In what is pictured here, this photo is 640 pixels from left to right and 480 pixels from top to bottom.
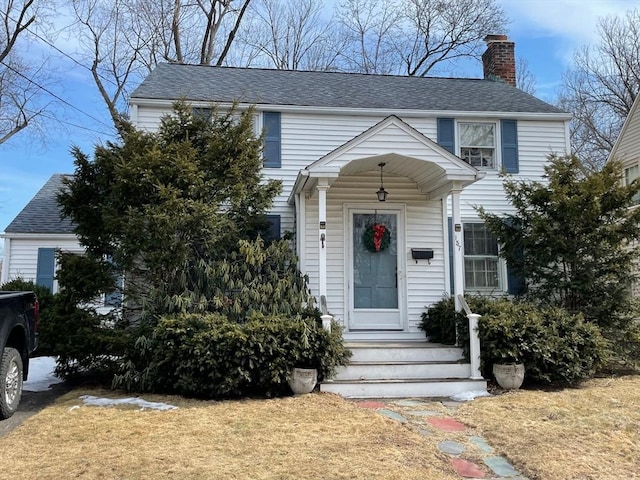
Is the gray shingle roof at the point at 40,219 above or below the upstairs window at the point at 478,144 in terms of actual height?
below

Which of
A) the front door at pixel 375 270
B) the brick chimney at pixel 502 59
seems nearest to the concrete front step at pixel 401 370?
the front door at pixel 375 270

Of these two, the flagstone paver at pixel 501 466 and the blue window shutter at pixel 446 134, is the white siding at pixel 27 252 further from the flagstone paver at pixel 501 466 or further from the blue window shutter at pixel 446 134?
the flagstone paver at pixel 501 466

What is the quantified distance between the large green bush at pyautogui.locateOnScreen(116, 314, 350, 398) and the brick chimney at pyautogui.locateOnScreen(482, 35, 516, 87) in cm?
919

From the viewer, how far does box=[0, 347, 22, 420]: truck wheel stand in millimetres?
5219

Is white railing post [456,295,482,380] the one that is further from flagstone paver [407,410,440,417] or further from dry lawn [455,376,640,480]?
flagstone paver [407,410,440,417]

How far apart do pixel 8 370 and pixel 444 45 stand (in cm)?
2195

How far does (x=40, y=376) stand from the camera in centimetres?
821

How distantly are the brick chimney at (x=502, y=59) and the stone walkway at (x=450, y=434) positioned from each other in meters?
9.25

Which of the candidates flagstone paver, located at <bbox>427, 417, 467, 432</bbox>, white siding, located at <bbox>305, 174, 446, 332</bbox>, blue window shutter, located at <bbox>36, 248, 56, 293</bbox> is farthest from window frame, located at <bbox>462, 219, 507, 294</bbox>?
blue window shutter, located at <bbox>36, 248, 56, 293</bbox>

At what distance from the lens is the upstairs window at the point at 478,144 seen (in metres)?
10.3

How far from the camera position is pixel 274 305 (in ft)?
23.3

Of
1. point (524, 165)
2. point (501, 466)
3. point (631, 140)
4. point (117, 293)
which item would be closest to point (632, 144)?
point (631, 140)

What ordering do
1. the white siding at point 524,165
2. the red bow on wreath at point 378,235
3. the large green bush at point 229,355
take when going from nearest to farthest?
the large green bush at point 229,355 < the red bow on wreath at point 378,235 < the white siding at point 524,165

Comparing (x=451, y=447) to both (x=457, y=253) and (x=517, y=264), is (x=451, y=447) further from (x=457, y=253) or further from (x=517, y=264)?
(x=517, y=264)
